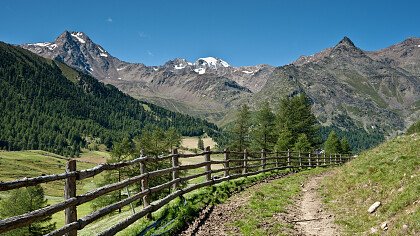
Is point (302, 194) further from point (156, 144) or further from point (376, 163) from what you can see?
point (156, 144)

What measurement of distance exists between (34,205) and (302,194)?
38.0 m

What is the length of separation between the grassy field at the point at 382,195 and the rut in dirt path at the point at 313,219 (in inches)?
16.2

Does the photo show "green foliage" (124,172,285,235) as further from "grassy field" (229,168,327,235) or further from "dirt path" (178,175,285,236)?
"grassy field" (229,168,327,235)

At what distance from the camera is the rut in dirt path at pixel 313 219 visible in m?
12.6

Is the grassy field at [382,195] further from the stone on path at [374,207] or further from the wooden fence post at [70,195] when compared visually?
the wooden fence post at [70,195]

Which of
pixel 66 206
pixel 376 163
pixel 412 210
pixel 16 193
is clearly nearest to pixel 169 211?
pixel 66 206

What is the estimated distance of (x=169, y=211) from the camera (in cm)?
1449

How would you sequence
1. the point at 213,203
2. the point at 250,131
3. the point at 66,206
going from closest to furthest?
the point at 66,206 → the point at 213,203 → the point at 250,131

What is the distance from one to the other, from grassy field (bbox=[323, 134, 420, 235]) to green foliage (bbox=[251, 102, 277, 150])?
3959cm

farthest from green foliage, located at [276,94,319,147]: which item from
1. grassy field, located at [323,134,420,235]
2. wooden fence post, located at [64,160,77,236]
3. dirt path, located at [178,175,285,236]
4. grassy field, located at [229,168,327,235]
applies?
wooden fence post, located at [64,160,77,236]

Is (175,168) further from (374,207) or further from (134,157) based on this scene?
(134,157)

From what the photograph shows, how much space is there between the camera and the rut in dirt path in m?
12.6

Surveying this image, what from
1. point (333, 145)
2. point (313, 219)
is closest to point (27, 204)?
point (313, 219)

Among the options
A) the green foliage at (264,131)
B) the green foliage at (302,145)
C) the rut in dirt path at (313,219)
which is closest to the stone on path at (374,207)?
the rut in dirt path at (313,219)
